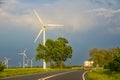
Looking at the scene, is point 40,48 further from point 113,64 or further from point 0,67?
point 113,64

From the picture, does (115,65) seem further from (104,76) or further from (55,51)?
(55,51)

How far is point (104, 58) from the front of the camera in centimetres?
15138

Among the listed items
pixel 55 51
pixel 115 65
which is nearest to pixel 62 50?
pixel 55 51

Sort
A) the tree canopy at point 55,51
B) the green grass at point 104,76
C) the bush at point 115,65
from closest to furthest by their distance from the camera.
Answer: the green grass at point 104,76
the bush at point 115,65
the tree canopy at point 55,51

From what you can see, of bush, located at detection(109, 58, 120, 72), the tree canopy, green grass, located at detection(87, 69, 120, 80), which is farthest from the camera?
the tree canopy

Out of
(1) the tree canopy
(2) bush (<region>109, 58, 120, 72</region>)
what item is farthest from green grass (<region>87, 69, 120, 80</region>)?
(1) the tree canopy

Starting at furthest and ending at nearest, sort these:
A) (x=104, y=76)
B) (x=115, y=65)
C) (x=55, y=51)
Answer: (x=55, y=51), (x=115, y=65), (x=104, y=76)

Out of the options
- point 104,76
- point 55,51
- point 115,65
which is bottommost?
point 104,76

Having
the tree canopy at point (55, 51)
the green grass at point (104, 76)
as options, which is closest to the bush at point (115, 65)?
the green grass at point (104, 76)

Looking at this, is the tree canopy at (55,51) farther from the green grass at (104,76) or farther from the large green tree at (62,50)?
the green grass at (104,76)

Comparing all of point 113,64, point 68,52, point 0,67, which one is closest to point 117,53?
point 113,64

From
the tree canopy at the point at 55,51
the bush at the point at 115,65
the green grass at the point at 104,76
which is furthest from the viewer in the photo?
the tree canopy at the point at 55,51

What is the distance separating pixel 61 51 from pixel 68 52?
246 inches

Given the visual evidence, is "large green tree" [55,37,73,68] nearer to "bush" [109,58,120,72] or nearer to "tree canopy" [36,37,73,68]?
"tree canopy" [36,37,73,68]
